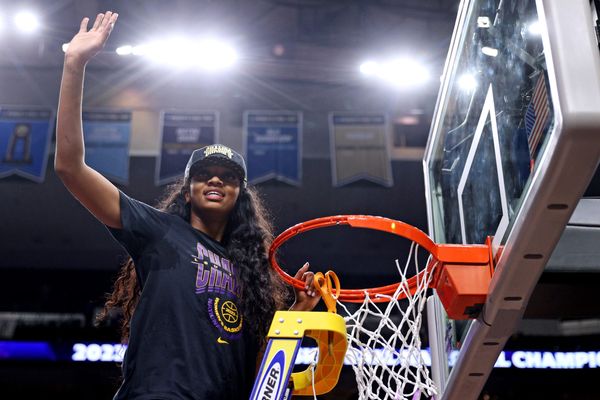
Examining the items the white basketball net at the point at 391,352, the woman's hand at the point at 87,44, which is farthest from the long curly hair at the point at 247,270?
the woman's hand at the point at 87,44

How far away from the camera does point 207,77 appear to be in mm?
6871

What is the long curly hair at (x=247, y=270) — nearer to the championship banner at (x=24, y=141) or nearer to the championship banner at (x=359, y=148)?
the championship banner at (x=359, y=148)

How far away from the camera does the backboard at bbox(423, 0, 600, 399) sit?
4.11 ft

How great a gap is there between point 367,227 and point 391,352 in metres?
0.40

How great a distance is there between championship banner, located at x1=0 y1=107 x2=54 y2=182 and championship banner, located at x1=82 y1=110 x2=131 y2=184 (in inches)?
15.6

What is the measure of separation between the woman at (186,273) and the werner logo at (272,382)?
0.26 metres

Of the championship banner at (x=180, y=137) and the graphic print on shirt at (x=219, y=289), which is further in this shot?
the championship banner at (x=180, y=137)

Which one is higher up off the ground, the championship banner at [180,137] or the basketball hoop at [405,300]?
the championship banner at [180,137]

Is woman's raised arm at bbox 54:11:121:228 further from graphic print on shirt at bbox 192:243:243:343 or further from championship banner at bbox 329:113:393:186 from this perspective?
championship banner at bbox 329:113:393:186

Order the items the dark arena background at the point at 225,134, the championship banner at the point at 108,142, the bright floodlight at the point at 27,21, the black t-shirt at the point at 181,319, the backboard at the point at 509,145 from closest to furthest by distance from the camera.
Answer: the backboard at the point at 509,145 → the black t-shirt at the point at 181,319 → the bright floodlight at the point at 27,21 → the championship banner at the point at 108,142 → the dark arena background at the point at 225,134

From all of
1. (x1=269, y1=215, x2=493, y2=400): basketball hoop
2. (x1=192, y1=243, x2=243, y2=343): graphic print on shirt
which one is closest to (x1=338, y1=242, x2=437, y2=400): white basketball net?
(x1=269, y1=215, x2=493, y2=400): basketball hoop

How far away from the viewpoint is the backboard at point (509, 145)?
125 centimetres

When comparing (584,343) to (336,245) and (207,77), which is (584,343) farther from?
(207,77)

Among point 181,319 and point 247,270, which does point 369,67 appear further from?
point 181,319
